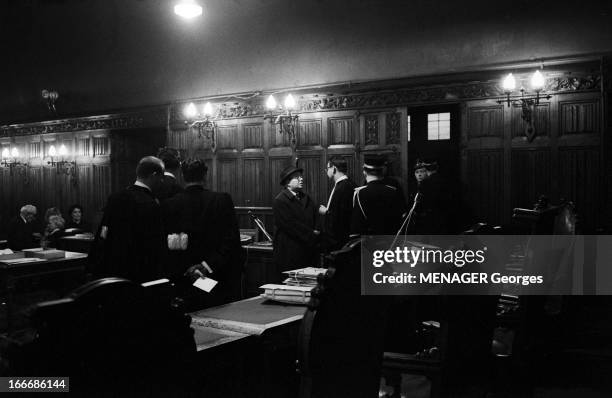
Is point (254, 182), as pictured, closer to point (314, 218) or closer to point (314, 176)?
point (314, 176)

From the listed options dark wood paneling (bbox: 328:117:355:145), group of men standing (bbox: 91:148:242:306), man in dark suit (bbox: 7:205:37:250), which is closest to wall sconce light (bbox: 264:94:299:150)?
dark wood paneling (bbox: 328:117:355:145)

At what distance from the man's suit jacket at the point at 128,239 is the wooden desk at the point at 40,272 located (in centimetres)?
215

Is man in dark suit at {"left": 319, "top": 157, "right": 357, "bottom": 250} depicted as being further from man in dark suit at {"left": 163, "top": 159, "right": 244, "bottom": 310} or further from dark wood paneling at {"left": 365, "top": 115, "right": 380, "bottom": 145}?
man in dark suit at {"left": 163, "top": 159, "right": 244, "bottom": 310}

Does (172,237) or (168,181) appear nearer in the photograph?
(172,237)

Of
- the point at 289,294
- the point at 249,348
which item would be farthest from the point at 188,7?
the point at 249,348

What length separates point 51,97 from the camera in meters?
11.9

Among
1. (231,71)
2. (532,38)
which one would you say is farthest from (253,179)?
(532,38)

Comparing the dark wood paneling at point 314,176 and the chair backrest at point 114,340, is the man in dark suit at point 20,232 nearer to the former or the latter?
the dark wood paneling at point 314,176

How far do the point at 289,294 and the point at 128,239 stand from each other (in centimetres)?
147

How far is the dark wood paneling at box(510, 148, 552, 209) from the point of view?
7.02 metres

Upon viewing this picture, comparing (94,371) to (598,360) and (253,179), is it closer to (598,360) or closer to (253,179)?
(598,360)

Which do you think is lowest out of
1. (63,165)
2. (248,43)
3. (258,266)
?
(258,266)

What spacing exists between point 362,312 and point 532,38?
6.19 m

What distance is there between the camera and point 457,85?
7.52m
